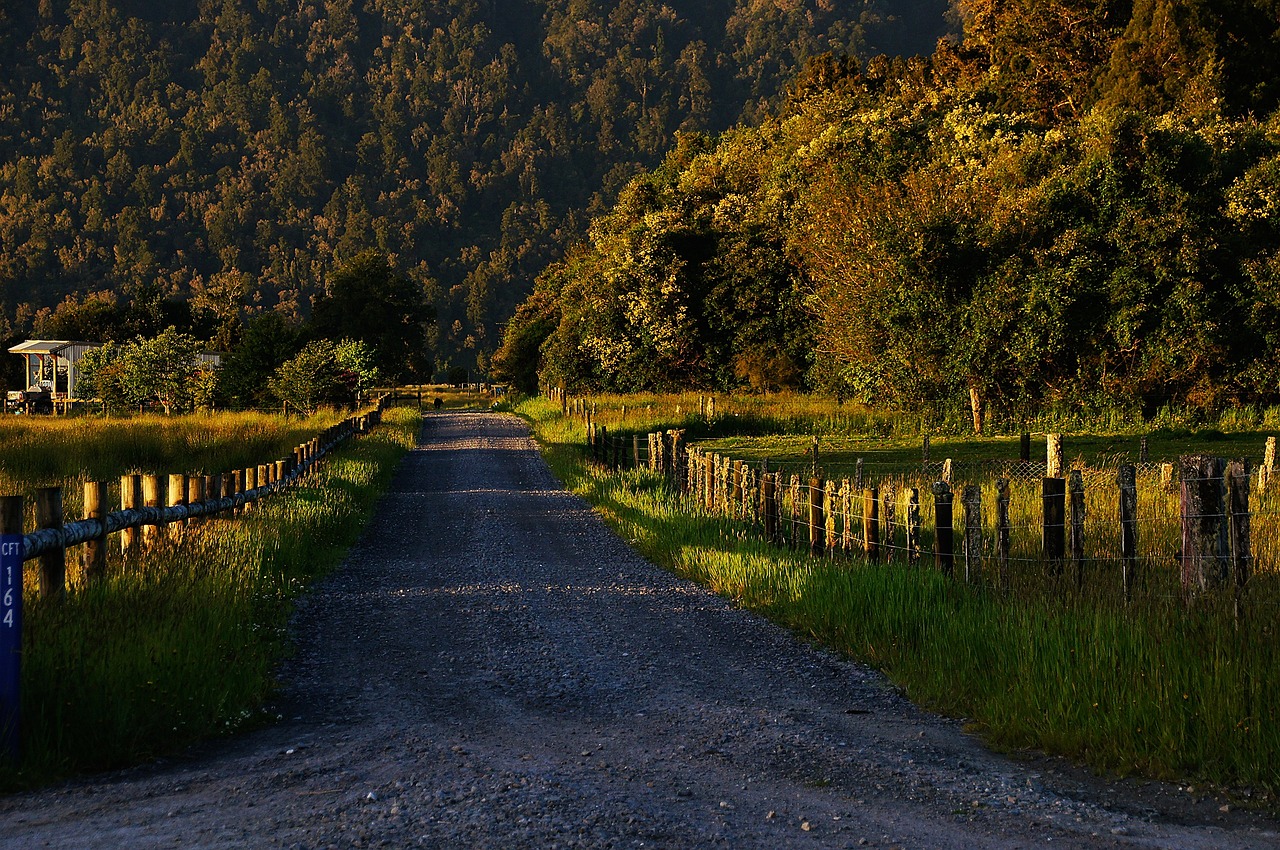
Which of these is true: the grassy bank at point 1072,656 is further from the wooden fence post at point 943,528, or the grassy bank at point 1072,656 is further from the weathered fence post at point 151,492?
the weathered fence post at point 151,492

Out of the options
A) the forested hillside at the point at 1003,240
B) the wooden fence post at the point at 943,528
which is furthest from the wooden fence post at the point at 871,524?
the forested hillside at the point at 1003,240

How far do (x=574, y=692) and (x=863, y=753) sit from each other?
2264 millimetres

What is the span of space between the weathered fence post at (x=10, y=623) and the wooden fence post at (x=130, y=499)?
13.8 feet

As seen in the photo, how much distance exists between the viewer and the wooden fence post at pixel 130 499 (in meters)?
10.9

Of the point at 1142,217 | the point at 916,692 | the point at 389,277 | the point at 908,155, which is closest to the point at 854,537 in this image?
the point at 916,692

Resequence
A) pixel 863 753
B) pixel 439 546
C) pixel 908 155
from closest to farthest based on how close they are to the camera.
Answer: pixel 863 753
pixel 439 546
pixel 908 155

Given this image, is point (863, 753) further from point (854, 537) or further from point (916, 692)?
point (854, 537)

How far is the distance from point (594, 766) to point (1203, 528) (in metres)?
5.65

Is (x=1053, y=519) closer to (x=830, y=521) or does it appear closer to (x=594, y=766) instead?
(x=830, y=521)

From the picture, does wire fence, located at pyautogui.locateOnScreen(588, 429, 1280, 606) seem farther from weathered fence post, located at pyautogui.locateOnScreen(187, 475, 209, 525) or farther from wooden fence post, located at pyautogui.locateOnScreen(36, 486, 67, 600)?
wooden fence post, located at pyautogui.locateOnScreen(36, 486, 67, 600)

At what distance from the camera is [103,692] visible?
686 cm

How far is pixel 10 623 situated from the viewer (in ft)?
20.8

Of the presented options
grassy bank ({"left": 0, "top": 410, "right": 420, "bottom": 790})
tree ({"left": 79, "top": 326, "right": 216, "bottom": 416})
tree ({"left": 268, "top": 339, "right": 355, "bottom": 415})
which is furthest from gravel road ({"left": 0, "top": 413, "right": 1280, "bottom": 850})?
tree ({"left": 79, "top": 326, "right": 216, "bottom": 416})

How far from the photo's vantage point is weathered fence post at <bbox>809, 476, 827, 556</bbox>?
566 inches
